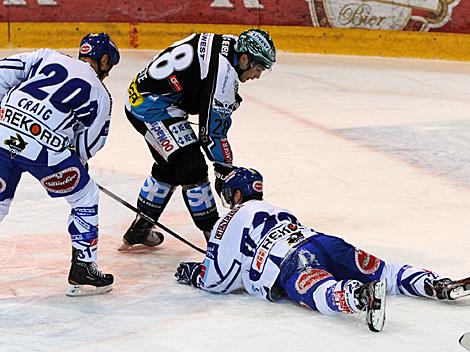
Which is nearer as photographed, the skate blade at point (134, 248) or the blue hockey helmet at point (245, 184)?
the blue hockey helmet at point (245, 184)

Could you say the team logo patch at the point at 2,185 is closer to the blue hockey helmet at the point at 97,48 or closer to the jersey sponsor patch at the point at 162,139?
the blue hockey helmet at the point at 97,48

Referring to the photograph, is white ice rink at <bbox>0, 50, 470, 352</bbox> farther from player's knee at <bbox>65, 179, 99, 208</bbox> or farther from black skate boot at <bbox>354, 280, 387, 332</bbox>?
player's knee at <bbox>65, 179, 99, 208</bbox>

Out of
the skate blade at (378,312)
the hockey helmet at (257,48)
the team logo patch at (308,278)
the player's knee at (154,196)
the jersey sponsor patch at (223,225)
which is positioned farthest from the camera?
the player's knee at (154,196)

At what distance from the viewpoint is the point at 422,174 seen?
5746mm

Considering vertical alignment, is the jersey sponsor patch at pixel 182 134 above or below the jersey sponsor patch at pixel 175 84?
below

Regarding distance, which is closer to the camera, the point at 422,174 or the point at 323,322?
the point at 323,322

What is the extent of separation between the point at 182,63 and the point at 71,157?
2.55ft

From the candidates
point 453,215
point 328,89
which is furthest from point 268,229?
point 328,89

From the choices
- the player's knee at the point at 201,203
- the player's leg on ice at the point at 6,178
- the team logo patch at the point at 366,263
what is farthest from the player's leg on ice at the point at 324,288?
the player's leg on ice at the point at 6,178

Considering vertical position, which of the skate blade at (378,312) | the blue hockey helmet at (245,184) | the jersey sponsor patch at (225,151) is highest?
the jersey sponsor patch at (225,151)

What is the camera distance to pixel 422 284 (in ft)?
12.0

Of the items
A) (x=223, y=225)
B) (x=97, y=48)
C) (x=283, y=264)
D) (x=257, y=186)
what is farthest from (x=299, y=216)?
(x=97, y=48)

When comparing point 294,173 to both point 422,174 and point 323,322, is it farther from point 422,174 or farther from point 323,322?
point 323,322

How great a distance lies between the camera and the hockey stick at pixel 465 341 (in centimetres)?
327
